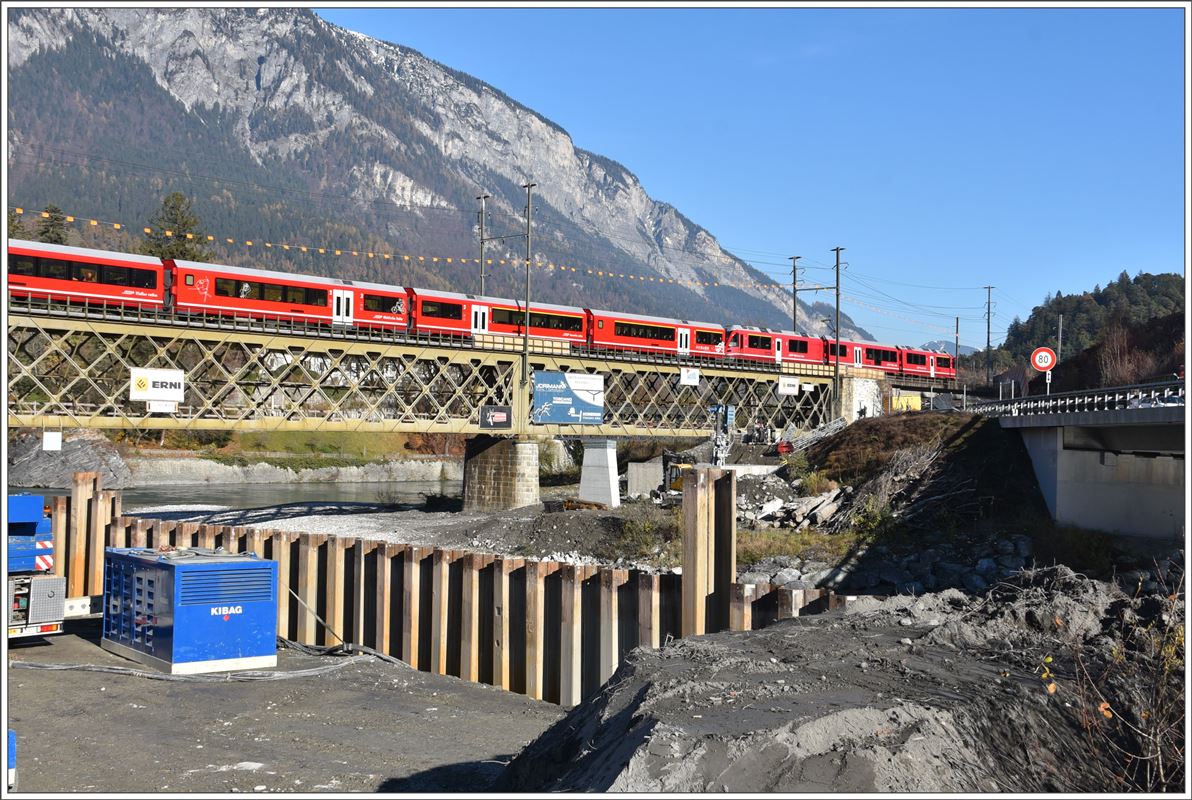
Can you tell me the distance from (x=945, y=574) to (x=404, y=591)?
20.0 meters

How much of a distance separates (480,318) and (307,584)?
39130 mm

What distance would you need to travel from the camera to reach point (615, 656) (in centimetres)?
1567

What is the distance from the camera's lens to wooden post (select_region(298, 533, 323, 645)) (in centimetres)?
2081

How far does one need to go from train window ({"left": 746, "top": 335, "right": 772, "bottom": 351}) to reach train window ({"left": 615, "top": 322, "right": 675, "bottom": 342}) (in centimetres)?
746

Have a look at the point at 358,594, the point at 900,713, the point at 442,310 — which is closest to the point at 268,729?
the point at 358,594

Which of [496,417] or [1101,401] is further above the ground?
[1101,401]

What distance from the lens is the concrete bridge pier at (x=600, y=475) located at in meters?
54.9

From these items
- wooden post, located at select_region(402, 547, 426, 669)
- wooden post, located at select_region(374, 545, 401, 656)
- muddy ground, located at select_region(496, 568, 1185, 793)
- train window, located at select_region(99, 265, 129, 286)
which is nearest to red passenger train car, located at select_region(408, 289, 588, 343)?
train window, located at select_region(99, 265, 129, 286)

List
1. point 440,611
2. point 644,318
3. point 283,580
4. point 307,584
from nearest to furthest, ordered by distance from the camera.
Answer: point 440,611 → point 307,584 → point 283,580 → point 644,318

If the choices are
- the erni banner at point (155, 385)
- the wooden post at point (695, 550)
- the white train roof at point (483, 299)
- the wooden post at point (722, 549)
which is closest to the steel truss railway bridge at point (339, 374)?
the erni banner at point (155, 385)

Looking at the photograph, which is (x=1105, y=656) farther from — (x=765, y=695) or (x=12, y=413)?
(x=12, y=413)

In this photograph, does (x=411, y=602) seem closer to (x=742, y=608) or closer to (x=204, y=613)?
(x=204, y=613)

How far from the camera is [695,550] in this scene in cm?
1448

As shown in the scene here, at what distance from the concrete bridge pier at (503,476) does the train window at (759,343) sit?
66.6 feet
